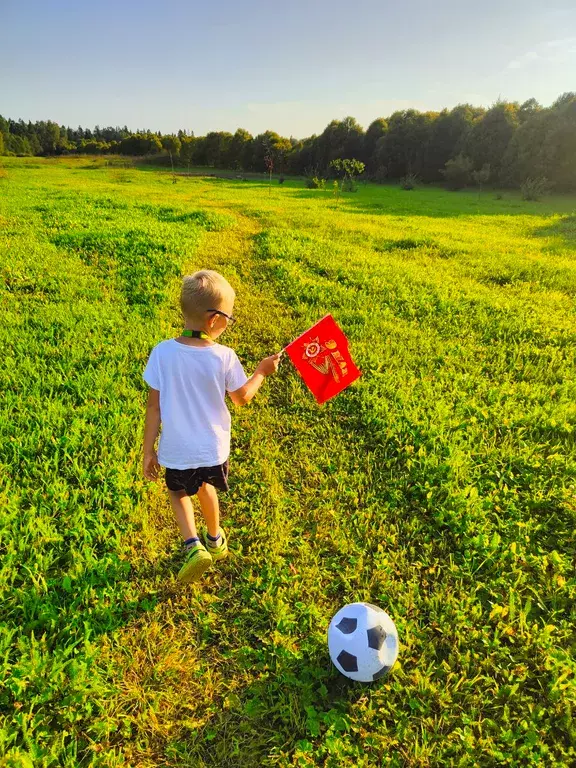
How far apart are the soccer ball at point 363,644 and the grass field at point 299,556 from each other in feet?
0.39

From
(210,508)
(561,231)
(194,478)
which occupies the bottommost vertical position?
(210,508)

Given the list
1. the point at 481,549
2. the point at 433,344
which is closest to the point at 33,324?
the point at 433,344

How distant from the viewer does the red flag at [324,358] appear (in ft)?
11.3

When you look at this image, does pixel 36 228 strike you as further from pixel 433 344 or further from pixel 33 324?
pixel 433 344

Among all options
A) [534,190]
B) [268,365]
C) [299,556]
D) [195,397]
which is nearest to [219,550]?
[299,556]

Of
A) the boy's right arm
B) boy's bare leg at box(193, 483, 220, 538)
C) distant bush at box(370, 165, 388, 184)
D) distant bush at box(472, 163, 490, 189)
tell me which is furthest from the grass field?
distant bush at box(370, 165, 388, 184)

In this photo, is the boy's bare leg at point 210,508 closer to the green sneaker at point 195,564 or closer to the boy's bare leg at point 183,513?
the boy's bare leg at point 183,513

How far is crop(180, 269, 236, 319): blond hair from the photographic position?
2588 millimetres

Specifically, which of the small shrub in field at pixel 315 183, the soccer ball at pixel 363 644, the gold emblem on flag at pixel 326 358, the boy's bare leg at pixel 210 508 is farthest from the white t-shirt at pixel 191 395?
the small shrub in field at pixel 315 183

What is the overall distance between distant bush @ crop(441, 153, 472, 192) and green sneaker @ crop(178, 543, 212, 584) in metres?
49.6

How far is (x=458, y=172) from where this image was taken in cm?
4466

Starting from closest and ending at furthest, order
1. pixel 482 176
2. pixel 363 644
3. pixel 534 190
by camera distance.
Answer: pixel 363 644, pixel 534 190, pixel 482 176

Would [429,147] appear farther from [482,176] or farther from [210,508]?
[210,508]

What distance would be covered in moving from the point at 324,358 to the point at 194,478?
1429 millimetres
